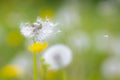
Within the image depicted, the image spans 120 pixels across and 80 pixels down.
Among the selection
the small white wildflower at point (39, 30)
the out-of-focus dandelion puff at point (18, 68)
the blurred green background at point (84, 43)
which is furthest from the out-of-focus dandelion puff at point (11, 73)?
the small white wildflower at point (39, 30)

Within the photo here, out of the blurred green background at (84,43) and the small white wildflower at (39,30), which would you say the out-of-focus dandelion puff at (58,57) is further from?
the small white wildflower at (39,30)

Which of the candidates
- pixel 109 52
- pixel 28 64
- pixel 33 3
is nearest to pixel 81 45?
pixel 109 52

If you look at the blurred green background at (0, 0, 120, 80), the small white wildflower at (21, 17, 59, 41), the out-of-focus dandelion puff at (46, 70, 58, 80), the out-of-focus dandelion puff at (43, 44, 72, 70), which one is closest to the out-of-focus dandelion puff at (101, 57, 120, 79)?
the blurred green background at (0, 0, 120, 80)

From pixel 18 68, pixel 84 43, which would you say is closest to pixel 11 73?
pixel 18 68

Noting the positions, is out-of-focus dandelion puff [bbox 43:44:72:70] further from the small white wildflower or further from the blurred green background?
the small white wildflower

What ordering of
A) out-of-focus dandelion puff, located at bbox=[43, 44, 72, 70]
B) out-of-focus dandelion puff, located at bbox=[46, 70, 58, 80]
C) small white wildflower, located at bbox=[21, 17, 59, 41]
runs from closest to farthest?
small white wildflower, located at bbox=[21, 17, 59, 41] < out-of-focus dandelion puff, located at bbox=[43, 44, 72, 70] < out-of-focus dandelion puff, located at bbox=[46, 70, 58, 80]

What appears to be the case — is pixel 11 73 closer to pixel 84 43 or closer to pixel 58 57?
pixel 58 57

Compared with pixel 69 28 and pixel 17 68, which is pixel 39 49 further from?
pixel 69 28

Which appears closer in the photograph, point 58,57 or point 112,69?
point 58,57

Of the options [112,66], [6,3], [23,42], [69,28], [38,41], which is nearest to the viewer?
[38,41]
